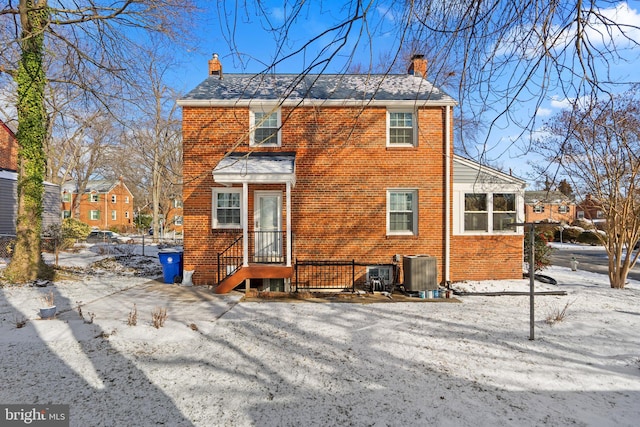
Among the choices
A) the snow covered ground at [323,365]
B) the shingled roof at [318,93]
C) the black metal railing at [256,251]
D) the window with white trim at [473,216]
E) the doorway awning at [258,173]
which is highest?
the shingled roof at [318,93]

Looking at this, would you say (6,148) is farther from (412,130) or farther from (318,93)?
(412,130)

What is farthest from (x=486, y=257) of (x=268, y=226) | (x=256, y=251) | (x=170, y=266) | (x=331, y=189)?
(x=170, y=266)

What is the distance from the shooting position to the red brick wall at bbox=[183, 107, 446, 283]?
928 cm

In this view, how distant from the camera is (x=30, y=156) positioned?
349 inches

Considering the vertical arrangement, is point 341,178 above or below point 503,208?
above

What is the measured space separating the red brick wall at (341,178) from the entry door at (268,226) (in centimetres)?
38

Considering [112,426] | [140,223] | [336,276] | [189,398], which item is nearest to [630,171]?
[336,276]

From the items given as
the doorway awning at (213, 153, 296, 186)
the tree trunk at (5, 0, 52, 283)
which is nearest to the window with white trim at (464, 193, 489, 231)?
the doorway awning at (213, 153, 296, 186)

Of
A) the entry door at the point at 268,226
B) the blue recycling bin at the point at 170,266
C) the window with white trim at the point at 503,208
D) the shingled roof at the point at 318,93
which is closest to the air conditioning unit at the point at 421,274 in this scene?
the window with white trim at the point at 503,208

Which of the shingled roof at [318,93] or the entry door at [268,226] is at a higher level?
the shingled roof at [318,93]

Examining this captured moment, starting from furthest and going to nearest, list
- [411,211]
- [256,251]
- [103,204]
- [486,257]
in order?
1. [103,204]
2. [486,257]
3. [411,211]
4. [256,251]

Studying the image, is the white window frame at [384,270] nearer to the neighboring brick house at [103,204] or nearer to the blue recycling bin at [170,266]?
the blue recycling bin at [170,266]

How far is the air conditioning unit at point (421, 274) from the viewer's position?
330 inches

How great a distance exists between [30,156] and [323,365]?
10.3m
